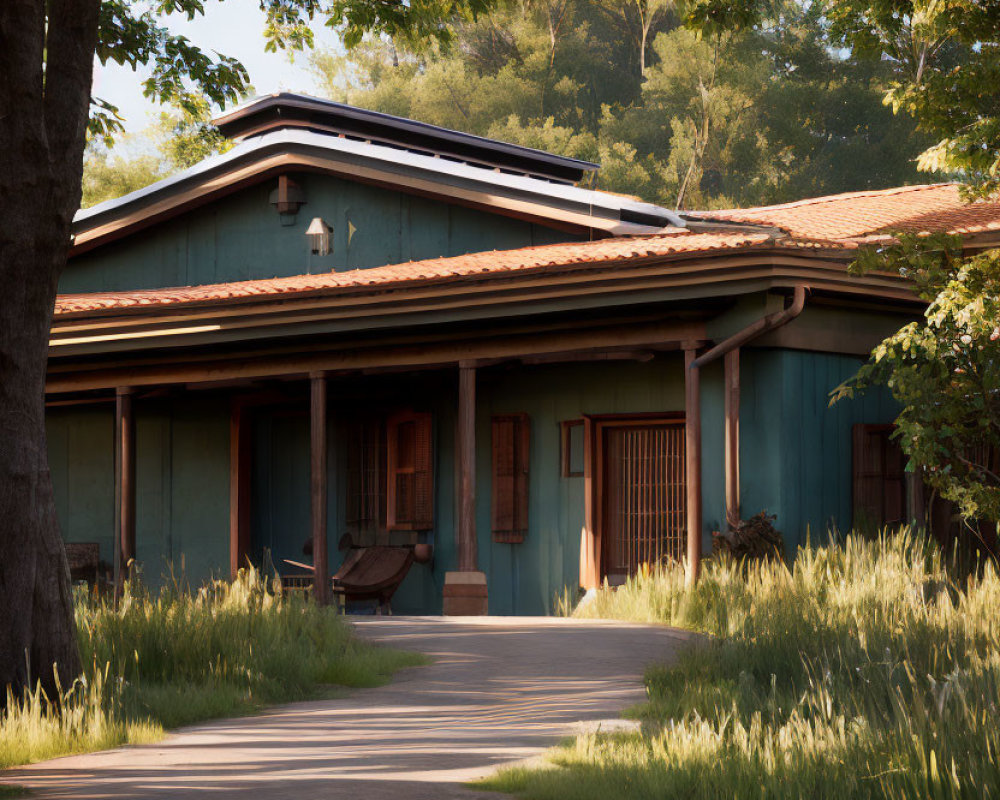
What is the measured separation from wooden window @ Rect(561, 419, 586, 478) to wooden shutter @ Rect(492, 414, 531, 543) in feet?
1.39

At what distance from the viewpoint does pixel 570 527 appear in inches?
543

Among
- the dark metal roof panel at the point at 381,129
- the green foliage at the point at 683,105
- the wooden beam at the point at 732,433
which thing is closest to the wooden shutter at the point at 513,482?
the wooden beam at the point at 732,433

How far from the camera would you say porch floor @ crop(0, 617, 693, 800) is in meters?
5.48

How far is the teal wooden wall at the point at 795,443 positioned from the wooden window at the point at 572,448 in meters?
1.99

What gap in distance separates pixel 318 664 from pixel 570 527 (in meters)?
5.61

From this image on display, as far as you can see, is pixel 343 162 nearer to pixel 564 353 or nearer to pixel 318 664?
pixel 564 353

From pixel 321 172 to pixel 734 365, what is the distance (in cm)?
638

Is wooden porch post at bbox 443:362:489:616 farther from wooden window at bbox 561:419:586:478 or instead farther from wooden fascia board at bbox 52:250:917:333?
wooden window at bbox 561:419:586:478

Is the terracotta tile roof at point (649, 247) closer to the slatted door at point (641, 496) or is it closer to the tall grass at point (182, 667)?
the slatted door at point (641, 496)

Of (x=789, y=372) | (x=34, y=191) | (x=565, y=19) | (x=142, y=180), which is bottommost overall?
(x=789, y=372)

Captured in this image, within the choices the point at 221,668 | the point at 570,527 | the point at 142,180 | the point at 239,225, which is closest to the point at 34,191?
the point at 221,668

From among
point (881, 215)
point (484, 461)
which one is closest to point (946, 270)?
point (881, 215)

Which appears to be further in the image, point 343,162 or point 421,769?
point 343,162

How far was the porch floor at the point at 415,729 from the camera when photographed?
548cm
